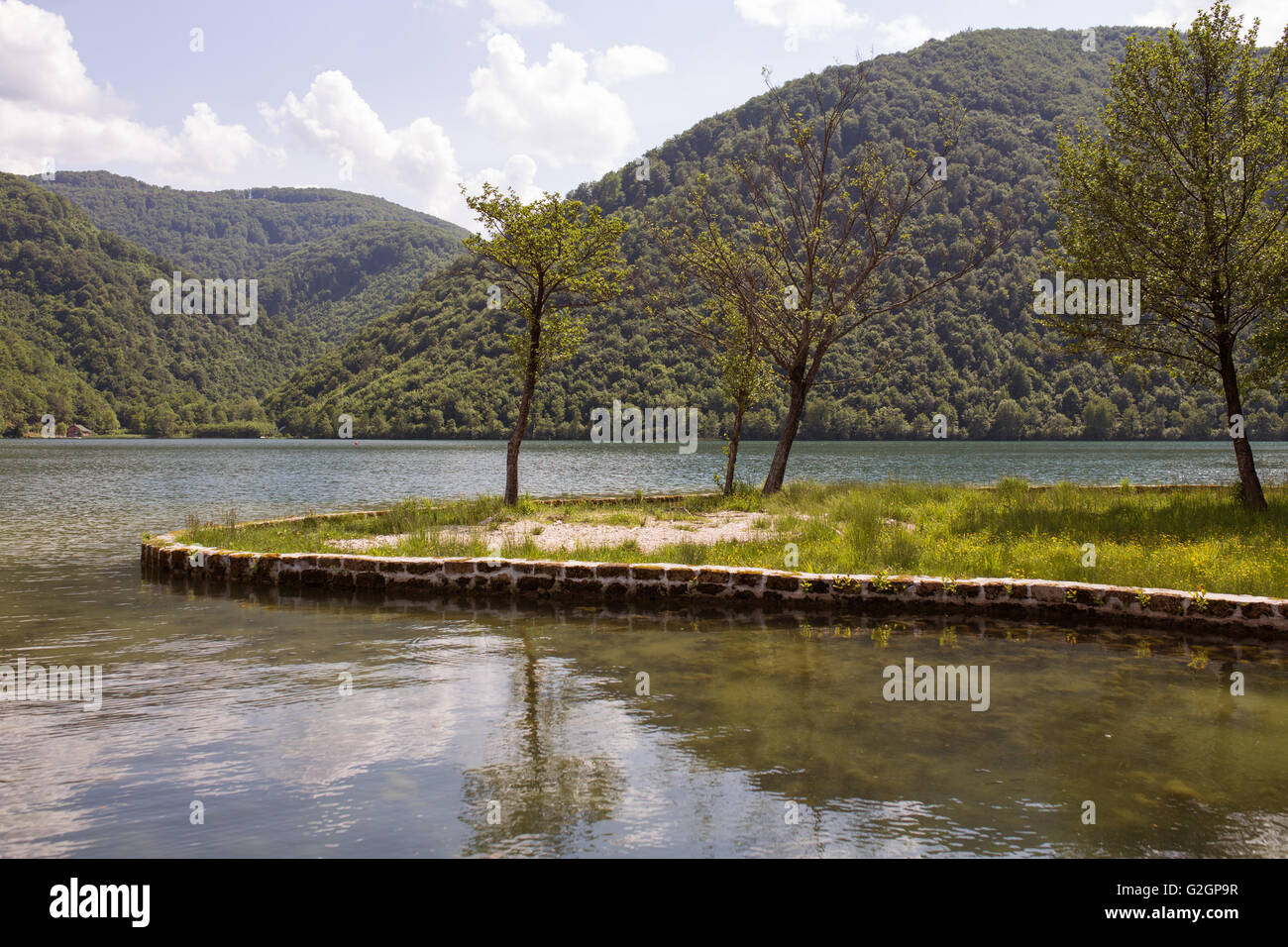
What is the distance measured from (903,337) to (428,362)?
304ft

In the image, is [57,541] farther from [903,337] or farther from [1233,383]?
[903,337]

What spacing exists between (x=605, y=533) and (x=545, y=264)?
896 cm

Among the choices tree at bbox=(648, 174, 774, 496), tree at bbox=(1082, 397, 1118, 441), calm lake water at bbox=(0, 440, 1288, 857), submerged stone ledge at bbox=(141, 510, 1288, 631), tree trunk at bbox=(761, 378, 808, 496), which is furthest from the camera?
tree at bbox=(1082, 397, 1118, 441)

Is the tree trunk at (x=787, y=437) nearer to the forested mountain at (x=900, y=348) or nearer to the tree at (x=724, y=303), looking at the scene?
the tree at (x=724, y=303)

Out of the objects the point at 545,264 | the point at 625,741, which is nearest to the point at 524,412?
the point at 545,264

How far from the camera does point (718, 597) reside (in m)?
13.5

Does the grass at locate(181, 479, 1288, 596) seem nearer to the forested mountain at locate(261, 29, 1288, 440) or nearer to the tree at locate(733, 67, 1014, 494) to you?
the tree at locate(733, 67, 1014, 494)

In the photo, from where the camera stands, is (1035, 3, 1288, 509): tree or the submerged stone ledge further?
(1035, 3, 1288, 509): tree

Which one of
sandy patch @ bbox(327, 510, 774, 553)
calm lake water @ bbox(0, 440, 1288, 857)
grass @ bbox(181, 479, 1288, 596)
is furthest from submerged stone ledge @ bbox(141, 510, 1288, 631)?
sandy patch @ bbox(327, 510, 774, 553)

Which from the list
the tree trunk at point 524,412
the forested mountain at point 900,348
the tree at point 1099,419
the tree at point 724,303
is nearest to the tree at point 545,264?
the tree trunk at point 524,412

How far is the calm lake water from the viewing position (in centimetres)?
536

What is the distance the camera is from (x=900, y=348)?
416 ft

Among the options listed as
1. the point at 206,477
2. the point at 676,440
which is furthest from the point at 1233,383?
the point at 676,440

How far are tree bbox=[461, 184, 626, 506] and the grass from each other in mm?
4156
